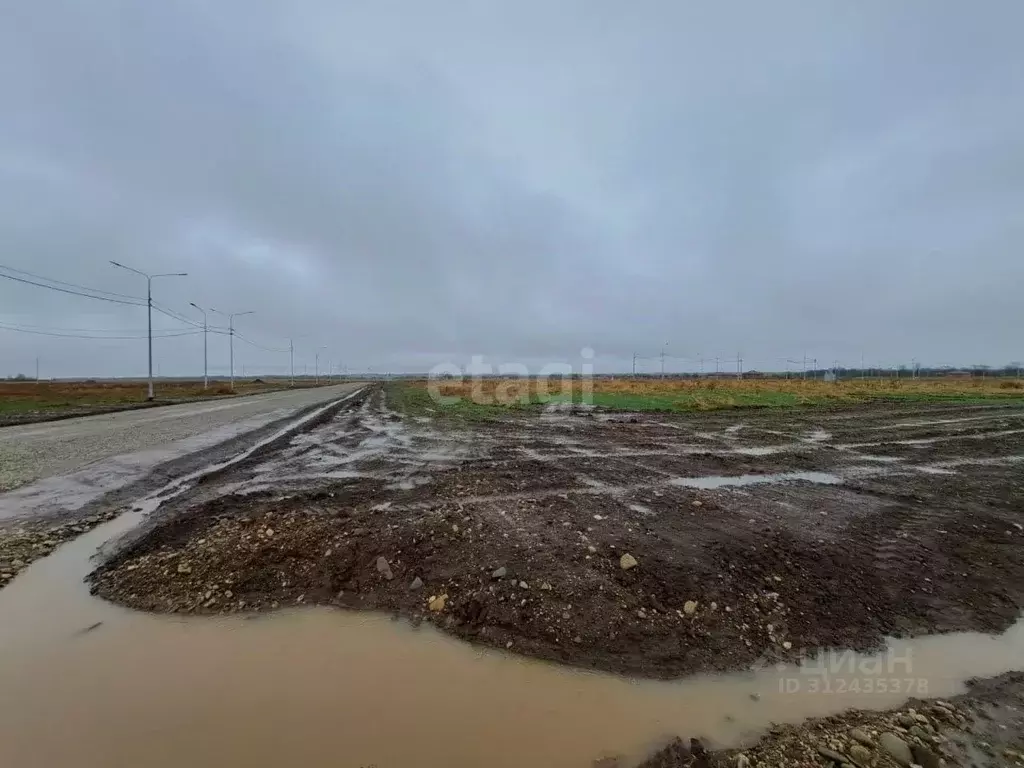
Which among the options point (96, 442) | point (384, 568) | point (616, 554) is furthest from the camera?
point (96, 442)

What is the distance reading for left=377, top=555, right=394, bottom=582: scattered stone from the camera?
17.9 feet

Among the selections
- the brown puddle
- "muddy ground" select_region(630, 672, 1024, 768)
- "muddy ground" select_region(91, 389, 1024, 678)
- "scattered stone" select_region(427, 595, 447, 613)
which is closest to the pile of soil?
"muddy ground" select_region(91, 389, 1024, 678)

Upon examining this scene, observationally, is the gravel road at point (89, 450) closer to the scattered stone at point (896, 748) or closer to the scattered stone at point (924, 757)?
the scattered stone at point (896, 748)

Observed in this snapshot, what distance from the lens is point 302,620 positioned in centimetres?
472

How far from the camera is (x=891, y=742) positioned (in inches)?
119

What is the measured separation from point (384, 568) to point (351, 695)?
1913 mm

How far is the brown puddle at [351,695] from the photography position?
3.15 metres

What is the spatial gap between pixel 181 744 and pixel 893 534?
8.62 metres

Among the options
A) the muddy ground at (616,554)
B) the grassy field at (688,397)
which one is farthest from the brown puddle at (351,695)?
the grassy field at (688,397)

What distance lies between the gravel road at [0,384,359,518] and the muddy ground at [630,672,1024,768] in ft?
35.4

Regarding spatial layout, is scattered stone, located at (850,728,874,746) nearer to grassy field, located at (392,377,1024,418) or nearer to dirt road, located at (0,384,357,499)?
dirt road, located at (0,384,357,499)

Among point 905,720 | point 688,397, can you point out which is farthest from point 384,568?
point 688,397

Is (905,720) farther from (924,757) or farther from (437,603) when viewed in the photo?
(437,603)

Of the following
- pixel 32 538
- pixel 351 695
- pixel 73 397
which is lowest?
pixel 351 695
